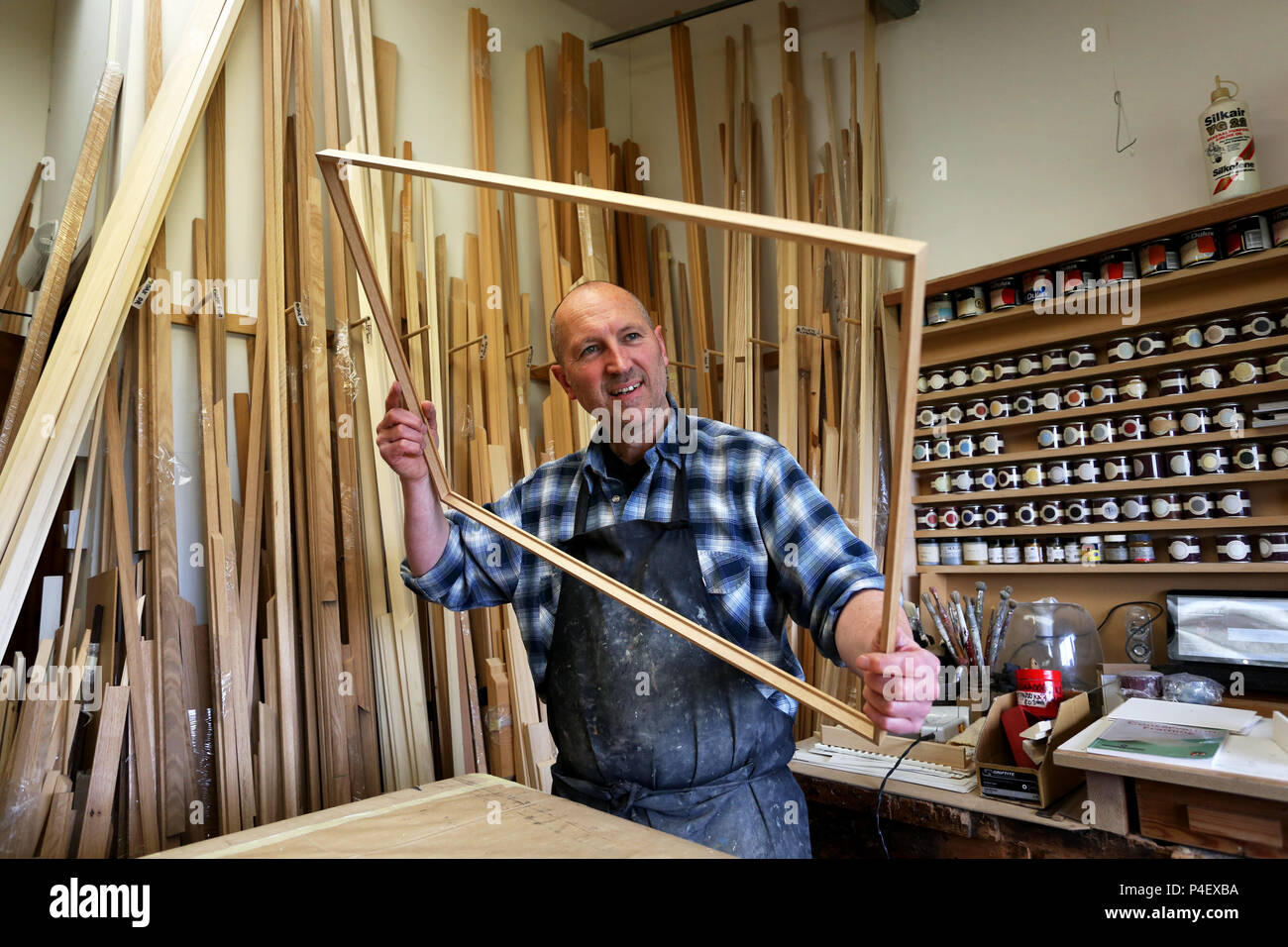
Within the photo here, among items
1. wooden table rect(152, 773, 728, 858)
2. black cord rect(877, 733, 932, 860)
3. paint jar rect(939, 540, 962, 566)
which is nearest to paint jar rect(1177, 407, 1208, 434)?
paint jar rect(939, 540, 962, 566)

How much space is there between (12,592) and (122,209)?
0.99 m

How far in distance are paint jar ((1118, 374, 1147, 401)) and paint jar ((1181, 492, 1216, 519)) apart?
0.36 meters

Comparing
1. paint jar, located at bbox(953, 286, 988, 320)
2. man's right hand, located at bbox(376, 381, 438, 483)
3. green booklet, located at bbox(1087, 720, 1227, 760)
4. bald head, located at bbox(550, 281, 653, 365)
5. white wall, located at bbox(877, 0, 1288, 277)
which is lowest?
green booklet, located at bbox(1087, 720, 1227, 760)

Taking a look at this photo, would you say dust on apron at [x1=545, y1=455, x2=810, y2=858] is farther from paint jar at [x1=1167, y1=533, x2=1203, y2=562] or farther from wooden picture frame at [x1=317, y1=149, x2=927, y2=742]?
paint jar at [x1=1167, y1=533, x2=1203, y2=562]

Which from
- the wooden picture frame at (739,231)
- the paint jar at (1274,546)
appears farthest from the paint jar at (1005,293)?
the wooden picture frame at (739,231)

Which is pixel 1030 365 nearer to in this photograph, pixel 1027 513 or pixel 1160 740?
pixel 1027 513

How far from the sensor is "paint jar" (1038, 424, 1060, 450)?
8.71ft

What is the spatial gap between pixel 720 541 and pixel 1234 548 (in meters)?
1.79

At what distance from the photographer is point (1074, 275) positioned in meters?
2.59

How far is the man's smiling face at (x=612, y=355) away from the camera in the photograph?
1646mm

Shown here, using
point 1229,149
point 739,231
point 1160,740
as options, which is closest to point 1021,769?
point 1160,740

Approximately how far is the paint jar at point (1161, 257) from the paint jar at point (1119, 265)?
0.14 ft

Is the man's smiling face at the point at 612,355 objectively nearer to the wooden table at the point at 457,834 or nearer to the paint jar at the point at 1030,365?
the wooden table at the point at 457,834
